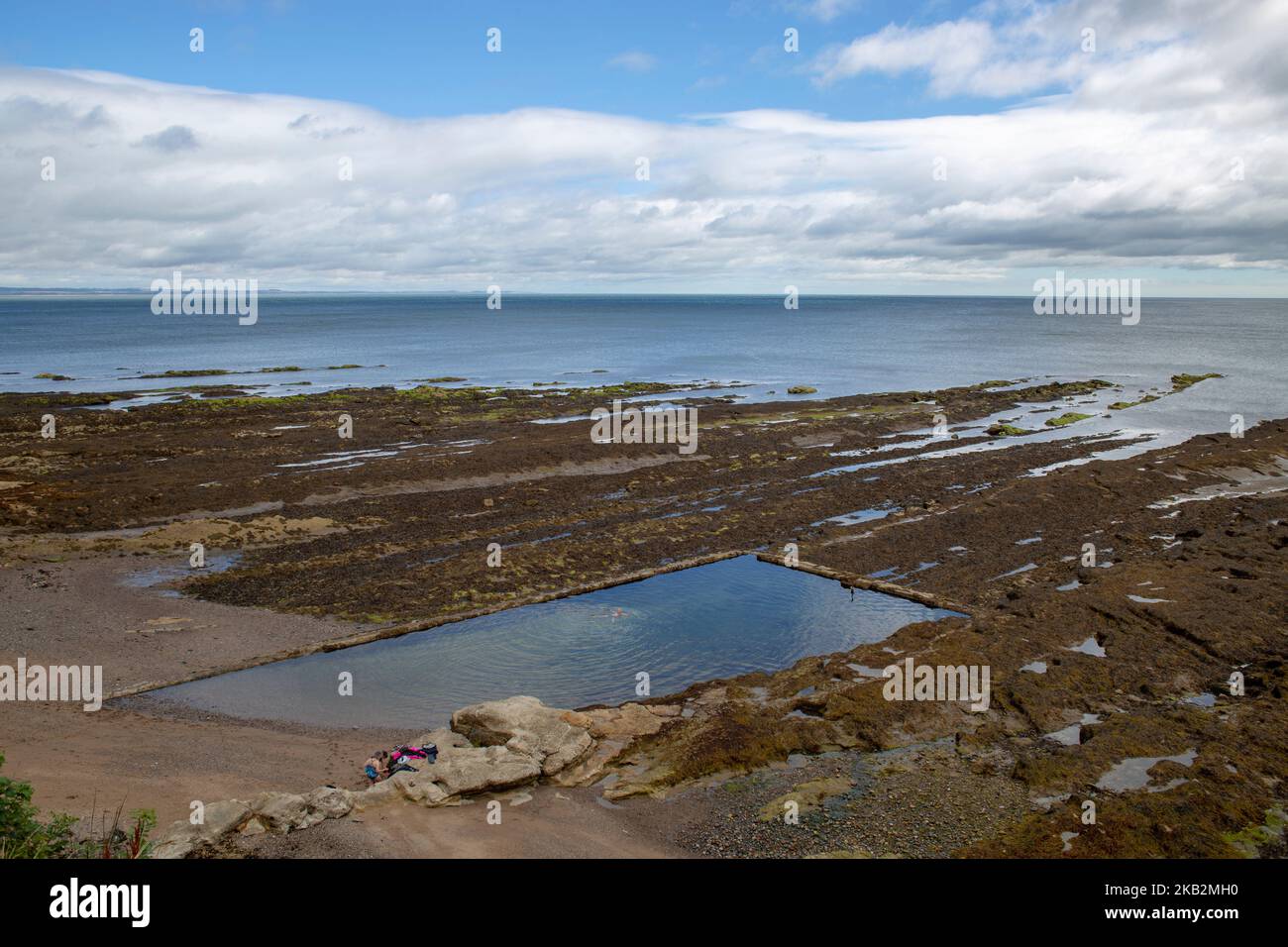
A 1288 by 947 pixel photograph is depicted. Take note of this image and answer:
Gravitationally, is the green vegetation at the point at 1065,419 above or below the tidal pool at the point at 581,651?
above

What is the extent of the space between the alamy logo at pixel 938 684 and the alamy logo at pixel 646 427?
96.4 ft

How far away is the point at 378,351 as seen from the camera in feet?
418

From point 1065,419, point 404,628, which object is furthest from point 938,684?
point 1065,419

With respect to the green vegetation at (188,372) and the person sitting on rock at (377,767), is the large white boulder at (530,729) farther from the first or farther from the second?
the green vegetation at (188,372)

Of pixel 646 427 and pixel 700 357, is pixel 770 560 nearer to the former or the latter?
pixel 646 427

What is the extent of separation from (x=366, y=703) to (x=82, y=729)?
6.02m

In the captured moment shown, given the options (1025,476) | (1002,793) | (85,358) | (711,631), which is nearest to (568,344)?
(85,358)

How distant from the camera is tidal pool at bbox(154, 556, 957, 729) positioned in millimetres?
21453

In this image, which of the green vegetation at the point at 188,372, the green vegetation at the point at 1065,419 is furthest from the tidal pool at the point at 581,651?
the green vegetation at the point at 188,372

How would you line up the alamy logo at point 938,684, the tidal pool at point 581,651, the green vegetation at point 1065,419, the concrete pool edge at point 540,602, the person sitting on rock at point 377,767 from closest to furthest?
the person sitting on rock at point 377,767 < the alamy logo at point 938,684 < the tidal pool at point 581,651 < the concrete pool edge at point 540,602 < the green vegetation at point 1065,419

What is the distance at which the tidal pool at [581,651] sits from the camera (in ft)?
70.4

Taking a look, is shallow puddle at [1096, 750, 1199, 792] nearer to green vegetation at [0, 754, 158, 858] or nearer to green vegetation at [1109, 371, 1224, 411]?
green vegetation at [0, 754, 158, 858]

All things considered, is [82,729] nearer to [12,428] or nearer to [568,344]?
[12,428]

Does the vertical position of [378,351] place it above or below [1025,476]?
above
